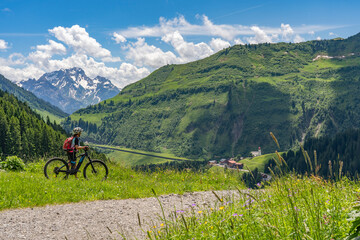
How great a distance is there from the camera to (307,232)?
13.1ft

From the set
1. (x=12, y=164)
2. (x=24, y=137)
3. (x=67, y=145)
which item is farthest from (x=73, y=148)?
(x=24, y=137)

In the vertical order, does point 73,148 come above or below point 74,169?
above

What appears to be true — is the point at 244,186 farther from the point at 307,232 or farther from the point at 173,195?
the point at 307,232

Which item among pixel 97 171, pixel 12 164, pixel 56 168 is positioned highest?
pixel 12 164

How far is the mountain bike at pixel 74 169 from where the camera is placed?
15469 mm

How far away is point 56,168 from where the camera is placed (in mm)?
15398

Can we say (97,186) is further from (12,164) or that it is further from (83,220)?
(12,164)

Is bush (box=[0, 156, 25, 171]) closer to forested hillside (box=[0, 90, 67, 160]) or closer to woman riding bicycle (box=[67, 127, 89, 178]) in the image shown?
woman riding bicycle (box=[67, 127, 89, 178])

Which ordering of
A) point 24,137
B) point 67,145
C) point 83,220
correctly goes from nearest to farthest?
point 83,220 < point 67,145 < point 24,137

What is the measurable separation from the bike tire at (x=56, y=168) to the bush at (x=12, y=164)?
266 centimetres

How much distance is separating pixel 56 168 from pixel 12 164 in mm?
4010

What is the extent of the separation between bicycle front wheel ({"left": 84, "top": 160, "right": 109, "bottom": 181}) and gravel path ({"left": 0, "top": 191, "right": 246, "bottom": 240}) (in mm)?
4004

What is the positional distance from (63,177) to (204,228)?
39.4 ft

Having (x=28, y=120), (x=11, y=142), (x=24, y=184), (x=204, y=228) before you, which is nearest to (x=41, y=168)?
(x=24, y=184)
